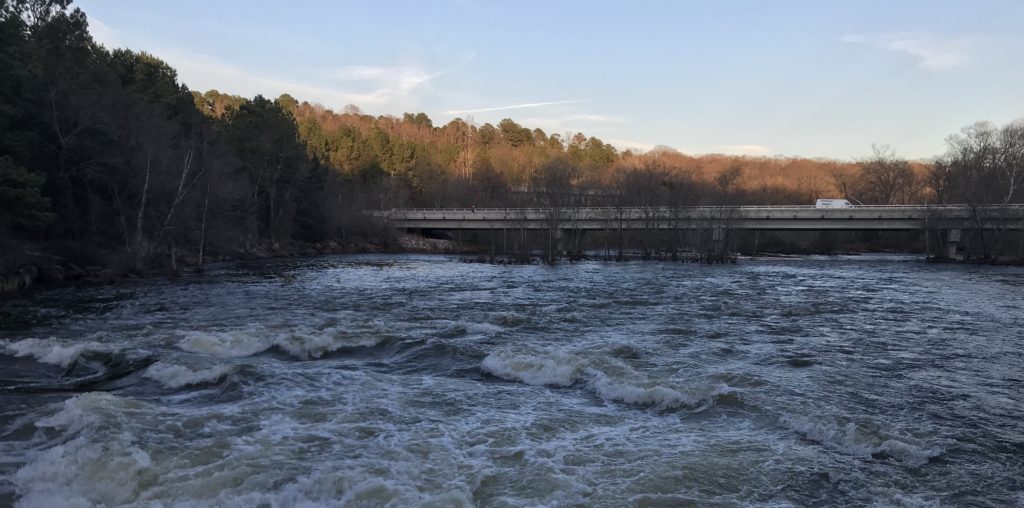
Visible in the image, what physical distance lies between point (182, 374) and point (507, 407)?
274 inches

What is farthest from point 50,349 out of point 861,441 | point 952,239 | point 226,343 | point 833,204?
point 952,239

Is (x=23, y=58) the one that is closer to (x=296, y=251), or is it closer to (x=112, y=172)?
(x=112, y=172)

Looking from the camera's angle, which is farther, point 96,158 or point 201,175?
point 201,175

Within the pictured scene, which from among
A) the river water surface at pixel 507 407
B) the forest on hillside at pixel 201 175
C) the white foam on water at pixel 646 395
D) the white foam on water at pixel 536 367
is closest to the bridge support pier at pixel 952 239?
the forest on hillside at pixel 201 175

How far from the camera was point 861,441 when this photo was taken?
28.3ft

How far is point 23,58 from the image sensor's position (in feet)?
99.3

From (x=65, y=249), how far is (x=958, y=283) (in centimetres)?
5110

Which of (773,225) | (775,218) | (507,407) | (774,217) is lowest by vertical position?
(507,407)

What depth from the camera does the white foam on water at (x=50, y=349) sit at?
530 inches

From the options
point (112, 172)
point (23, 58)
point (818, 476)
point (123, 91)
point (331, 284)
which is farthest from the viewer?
point (123, 91)

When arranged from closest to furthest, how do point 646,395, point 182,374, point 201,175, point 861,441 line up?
point 861,441 < point 646,395 < point 182,374 < point 201,175

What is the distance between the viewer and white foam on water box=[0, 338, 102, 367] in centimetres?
1347

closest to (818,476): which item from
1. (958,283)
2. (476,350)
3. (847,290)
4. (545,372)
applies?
(545,372)

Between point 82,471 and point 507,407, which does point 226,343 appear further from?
point 507,407
